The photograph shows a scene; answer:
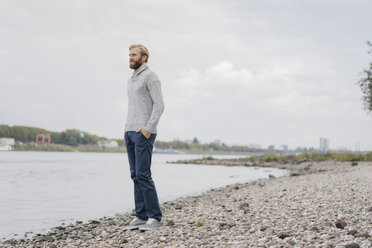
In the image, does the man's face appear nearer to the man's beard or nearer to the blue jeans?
the man's beard

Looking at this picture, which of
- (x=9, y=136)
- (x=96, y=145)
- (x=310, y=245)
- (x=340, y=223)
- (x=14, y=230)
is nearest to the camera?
(x=310, y=245)

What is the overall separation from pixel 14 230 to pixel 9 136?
125758mm

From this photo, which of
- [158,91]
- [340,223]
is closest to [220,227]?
[340,223]

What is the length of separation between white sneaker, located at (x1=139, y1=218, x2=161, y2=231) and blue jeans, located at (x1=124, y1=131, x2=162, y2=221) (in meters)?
0.08

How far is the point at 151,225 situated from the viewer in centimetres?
646

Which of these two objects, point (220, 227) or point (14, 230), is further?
point (14, 230)

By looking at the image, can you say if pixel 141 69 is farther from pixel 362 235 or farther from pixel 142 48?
pixel 362 235

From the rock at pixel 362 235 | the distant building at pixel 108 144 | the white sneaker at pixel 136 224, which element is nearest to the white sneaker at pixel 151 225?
the white sneaker at pixel 136 224

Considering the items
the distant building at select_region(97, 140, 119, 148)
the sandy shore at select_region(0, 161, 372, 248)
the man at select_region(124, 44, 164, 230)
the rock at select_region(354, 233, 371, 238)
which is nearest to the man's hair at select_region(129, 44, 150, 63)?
the man at select_region(124, 44, 164, 230)

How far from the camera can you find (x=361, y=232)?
467 centimetres

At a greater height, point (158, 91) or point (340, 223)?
point (158, 91)

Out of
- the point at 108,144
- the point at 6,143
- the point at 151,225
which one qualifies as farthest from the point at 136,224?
the point at 108,144

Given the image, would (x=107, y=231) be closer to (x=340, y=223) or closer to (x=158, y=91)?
(x=158, y=91)

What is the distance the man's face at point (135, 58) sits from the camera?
655cm
